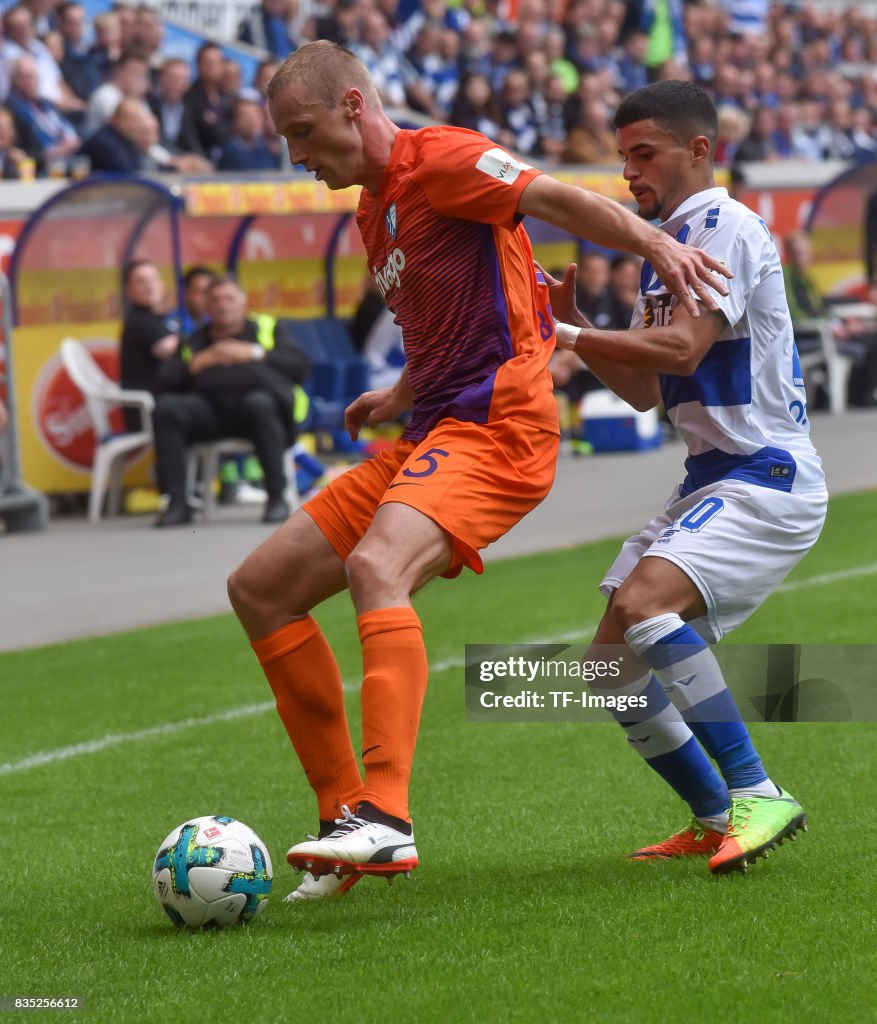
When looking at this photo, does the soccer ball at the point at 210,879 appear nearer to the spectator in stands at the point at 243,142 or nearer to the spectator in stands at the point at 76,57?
the spectator in stands at the point at 243,142

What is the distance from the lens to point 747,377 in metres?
4.61

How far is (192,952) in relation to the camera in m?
4.11

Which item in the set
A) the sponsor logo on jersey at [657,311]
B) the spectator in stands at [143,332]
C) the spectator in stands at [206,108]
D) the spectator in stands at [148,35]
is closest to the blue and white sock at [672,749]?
the sponsor logo on jersey at [657,311]

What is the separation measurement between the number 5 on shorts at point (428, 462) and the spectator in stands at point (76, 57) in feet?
46.4

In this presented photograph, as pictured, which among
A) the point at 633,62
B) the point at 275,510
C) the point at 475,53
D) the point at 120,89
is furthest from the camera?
the point at 633,62

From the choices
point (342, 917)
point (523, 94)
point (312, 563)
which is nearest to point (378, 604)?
point (312, 563)

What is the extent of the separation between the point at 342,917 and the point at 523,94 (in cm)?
1803

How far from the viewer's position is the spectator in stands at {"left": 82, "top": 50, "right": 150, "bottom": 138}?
16719 millimetres

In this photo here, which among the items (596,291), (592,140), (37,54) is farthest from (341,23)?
(596,291)

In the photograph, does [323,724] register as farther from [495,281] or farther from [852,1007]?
[852,1007]

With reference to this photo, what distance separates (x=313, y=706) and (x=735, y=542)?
47.2 inches

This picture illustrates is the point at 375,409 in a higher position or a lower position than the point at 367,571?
higher

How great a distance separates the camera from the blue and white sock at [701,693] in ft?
14.8

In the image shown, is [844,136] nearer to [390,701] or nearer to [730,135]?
[730,135]
